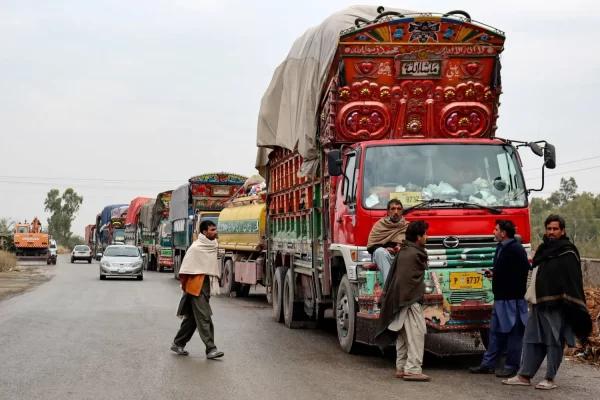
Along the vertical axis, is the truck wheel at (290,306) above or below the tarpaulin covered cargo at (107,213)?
below

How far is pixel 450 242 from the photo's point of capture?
393 inches

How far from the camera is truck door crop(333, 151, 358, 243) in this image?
10.6m

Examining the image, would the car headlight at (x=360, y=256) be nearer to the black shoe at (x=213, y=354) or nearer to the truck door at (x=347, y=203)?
the truck door at (x=347, y=203)

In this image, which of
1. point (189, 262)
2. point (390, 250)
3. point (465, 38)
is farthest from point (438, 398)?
point (465, 38)

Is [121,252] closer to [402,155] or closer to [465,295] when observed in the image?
[402,155]

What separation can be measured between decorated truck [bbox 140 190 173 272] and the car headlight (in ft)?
95.8

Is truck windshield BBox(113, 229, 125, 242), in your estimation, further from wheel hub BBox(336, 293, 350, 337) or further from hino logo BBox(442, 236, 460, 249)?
hino logo BBox(442, 236, 460, 249)

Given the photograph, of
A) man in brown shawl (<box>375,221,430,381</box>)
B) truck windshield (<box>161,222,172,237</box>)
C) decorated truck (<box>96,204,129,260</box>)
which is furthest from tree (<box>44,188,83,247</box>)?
man in brown shawl (<box>375,221,430,381</box>)

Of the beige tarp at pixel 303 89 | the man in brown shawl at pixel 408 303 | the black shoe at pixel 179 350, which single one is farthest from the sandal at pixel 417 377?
the beige tarp at pixel 303 89

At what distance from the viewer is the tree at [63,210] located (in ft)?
463

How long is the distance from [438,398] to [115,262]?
26270 mm

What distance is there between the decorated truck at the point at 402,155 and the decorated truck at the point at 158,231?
26.9 m

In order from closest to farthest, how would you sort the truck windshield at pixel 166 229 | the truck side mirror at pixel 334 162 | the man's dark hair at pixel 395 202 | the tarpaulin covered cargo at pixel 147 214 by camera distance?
the man's dark hair at pixel 395 202 < the truck side mirror at pixel 334 162 < the truck windshield at pixel 166 229 < the tarpaulin covered cargo at pixel 147 214

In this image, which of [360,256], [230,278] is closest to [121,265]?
[230,278]
